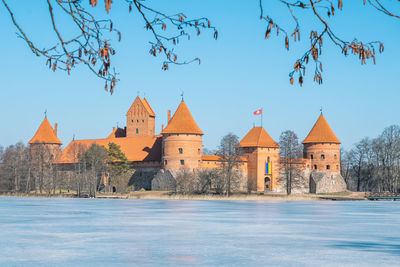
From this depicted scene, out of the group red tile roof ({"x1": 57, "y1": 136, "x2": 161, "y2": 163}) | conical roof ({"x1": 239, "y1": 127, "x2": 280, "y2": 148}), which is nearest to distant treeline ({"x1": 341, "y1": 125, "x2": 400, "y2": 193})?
conical roof ({"x1": 239, "y1": 127, "x2": 280, "y2": 148})

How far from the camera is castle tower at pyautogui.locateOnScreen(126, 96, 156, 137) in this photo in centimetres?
7694

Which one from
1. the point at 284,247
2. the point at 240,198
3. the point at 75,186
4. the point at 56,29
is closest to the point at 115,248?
the point at 284,247

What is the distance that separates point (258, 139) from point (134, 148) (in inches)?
613

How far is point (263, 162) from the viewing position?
60.3 meters

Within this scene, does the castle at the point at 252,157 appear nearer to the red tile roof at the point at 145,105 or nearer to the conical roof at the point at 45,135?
the conical roof at the point at 45,135

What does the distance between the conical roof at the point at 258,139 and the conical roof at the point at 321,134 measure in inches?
196

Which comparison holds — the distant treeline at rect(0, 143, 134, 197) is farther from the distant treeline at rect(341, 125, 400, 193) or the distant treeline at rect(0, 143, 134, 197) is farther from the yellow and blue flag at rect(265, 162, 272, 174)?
the distant treeline at rect(341, 125, 400, 193)

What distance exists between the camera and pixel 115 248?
11.8 meters

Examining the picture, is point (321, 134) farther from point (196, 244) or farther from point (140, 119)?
point (196, 244)

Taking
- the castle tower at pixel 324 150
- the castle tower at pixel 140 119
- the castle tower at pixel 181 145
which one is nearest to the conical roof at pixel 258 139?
the castle tower at pixel 324 150

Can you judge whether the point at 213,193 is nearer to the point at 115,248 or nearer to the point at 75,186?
the point at 75,186

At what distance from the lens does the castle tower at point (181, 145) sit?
2238 inches

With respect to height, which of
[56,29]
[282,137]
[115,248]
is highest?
[282,137]

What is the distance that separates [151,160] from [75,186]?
8.64 meters
